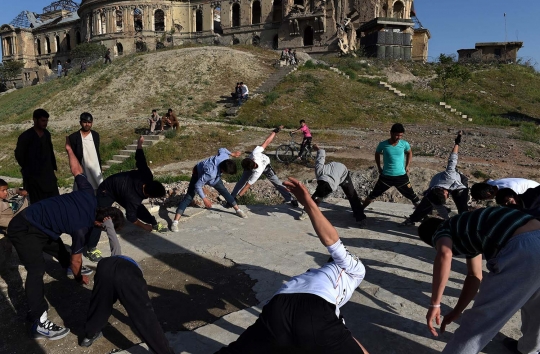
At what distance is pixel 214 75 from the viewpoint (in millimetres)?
26906

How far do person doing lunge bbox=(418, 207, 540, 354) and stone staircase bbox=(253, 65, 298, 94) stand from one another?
873 inches

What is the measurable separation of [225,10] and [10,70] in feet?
109

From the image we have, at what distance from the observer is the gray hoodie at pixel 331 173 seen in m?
5.97

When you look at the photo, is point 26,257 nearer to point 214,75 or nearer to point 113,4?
point 214,75

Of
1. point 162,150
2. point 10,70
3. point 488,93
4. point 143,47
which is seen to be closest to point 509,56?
point 488,93

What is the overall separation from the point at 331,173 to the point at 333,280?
11.8ft

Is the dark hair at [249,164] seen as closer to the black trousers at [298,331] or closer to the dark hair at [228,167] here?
the dark hair at [228,167]

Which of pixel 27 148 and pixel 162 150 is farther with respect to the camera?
pixel 162 150

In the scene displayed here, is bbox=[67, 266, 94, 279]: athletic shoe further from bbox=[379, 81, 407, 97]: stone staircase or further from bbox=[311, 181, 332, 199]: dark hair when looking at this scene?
bbox=[379, 81, 407, 97]: stone staircase

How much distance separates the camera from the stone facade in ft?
131

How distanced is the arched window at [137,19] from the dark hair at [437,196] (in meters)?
51.0

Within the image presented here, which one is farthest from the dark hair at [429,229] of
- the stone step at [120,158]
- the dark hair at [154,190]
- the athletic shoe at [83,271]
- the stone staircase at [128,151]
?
the stone step at [120,158]

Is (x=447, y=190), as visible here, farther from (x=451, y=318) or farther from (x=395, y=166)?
(x=451, y=318)

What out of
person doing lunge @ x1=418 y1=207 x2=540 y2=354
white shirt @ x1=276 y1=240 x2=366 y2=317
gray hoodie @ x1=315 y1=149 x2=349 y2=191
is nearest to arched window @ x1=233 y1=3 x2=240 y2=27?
gray hoodie @ x1=315 y1=149 x2=349 y2=191
